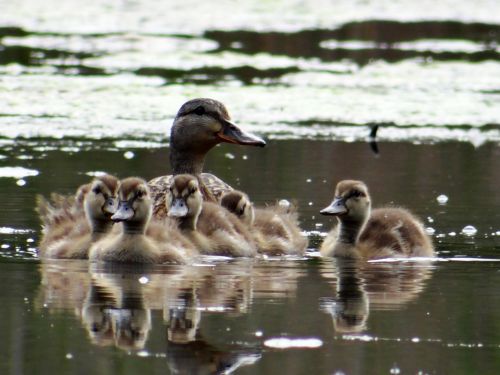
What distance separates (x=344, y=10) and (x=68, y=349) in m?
25.1

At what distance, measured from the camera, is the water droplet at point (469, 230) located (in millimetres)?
10711

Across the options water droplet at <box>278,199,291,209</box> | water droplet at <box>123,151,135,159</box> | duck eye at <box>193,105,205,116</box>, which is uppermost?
duck eye at <box>193,105,205,116</box>

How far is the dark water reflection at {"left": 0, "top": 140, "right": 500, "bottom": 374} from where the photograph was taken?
653 centimetres

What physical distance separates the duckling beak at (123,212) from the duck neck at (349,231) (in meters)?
1.68

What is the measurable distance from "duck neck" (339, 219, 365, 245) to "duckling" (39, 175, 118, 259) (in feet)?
5.44

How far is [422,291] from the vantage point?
8.45 m

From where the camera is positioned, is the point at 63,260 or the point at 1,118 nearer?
the point at 63,260

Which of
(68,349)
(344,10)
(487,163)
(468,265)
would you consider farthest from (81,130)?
(344,10)

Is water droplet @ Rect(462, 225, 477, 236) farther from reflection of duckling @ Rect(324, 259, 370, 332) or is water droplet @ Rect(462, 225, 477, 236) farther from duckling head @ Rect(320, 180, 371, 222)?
reflection of duckling @ Rect(324, 259, 370, 332)

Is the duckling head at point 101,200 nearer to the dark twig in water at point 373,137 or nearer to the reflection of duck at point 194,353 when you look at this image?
the reflection of duck at point 194,353

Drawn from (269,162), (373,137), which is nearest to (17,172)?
(269,162)

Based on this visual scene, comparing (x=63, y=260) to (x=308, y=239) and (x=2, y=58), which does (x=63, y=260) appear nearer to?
(x=308, y=239)

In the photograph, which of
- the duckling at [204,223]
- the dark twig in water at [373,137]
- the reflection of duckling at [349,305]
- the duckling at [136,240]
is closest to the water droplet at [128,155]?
the dark twig in water at [373,137]

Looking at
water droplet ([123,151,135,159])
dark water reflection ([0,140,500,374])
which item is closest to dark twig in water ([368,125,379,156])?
water droplet ([123,151,135,159])
